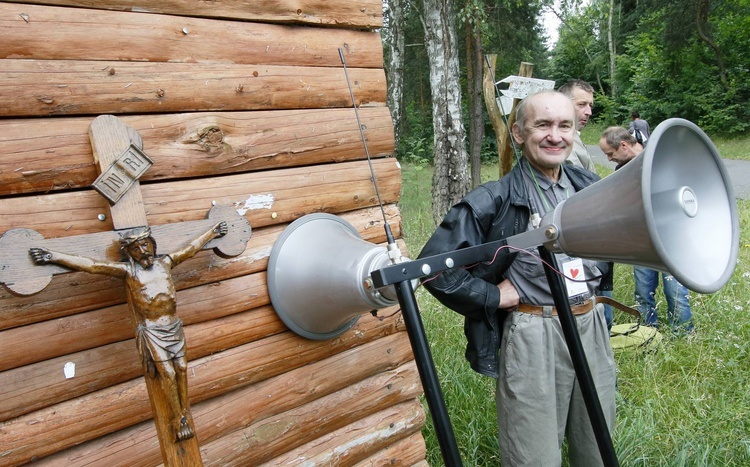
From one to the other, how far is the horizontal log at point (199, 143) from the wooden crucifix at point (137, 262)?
9 cm

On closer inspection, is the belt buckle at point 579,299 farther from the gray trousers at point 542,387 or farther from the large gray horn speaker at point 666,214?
the large gray horn speaker at point 666,214

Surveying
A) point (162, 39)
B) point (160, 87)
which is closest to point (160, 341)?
point (160, 87)

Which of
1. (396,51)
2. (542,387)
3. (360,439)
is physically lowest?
(360,439)

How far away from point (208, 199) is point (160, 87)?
408 millimetres

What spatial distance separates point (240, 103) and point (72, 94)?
1.88ft

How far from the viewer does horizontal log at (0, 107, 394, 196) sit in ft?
5.81

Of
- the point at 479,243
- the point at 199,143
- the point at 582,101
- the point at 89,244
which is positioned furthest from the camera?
the point at 582,101

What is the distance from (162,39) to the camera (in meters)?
2.04

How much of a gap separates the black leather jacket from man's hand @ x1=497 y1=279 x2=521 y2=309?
0.03 m

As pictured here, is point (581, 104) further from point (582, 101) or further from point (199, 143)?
point (199, 143)

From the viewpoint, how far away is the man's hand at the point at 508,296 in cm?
249

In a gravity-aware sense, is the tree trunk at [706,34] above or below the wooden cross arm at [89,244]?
above

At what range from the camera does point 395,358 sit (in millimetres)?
2697

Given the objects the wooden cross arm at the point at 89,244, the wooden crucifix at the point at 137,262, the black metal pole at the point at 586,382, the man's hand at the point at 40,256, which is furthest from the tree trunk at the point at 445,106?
the man's hand at the point at 40,256
